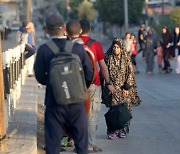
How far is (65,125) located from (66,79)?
1.99ft

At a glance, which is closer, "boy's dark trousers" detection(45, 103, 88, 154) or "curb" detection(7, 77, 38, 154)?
"boy's dark trousers" detection(45, 103, 88, 154)

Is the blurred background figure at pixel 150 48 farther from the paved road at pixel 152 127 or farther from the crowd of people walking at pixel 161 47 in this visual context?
the paved road at pixel 152 127

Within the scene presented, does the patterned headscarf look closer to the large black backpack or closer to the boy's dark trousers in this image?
the boy's dark trousers

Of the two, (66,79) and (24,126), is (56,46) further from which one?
(24,126)

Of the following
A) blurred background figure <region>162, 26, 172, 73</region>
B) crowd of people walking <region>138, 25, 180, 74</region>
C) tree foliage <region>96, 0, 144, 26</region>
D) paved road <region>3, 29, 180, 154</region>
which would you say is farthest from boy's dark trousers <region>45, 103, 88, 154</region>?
tree foliage <region>96, 0, 144, 26</region>

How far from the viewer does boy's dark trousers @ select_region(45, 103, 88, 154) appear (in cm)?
772

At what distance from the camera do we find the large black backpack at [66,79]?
7488 millimetres

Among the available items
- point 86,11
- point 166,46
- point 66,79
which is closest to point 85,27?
point 66,79

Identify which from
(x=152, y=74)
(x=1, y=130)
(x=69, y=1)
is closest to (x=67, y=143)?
(x=1, y=130)

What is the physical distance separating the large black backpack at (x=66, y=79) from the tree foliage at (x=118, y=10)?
59.0 meters

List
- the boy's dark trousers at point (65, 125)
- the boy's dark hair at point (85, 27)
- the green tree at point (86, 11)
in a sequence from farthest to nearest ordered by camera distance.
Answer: the green tree at point (86, 11) → the boy's dark hair at point (85, 27) → the boy's dark trousers at point (65, 125)

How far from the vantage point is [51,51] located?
783cm

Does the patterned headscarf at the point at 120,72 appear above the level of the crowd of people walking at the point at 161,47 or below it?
above

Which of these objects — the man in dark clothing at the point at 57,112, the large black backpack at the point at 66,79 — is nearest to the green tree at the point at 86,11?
the man in dark clothing at the point at 57,112
